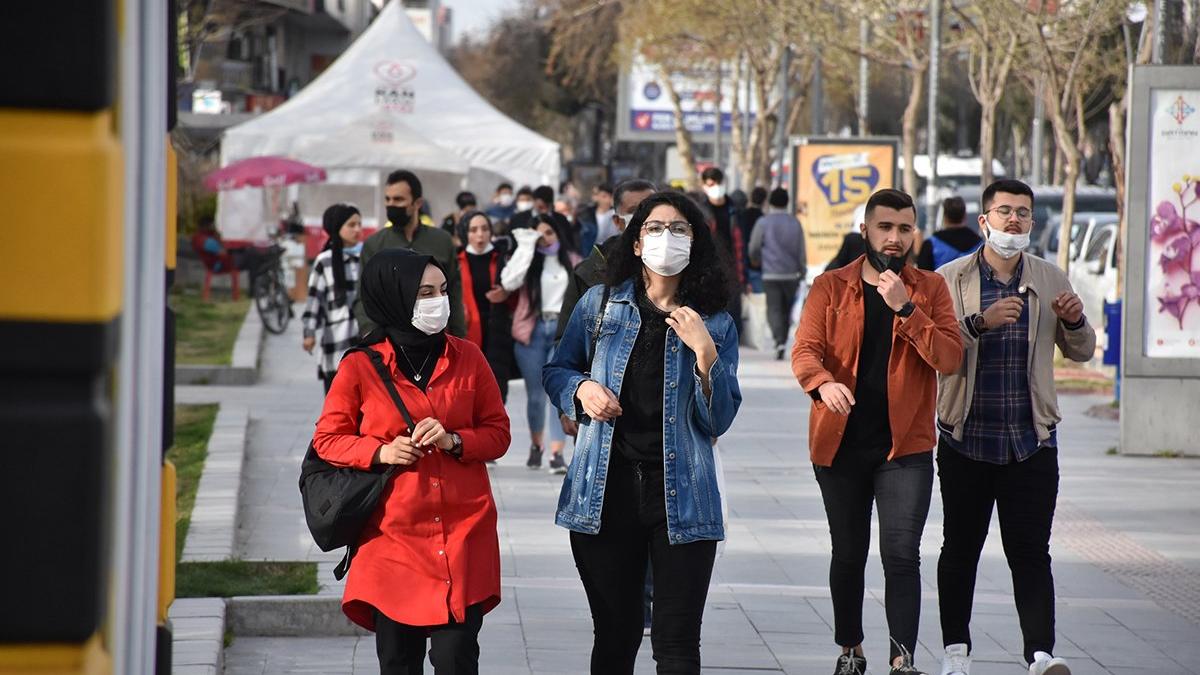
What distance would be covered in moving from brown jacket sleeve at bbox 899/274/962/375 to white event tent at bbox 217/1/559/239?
2342cm

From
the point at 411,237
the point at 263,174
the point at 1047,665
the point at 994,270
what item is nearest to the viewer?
the point at 1047,665

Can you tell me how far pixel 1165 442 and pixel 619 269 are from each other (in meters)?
8.54

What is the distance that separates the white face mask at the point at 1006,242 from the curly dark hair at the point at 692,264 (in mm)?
1342

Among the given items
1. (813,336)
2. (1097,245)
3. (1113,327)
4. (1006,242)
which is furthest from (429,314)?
(1097,245)

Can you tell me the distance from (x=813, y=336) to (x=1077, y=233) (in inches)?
906

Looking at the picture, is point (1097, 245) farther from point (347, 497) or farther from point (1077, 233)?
point (347, 497)

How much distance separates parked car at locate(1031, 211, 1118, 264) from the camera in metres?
25.9

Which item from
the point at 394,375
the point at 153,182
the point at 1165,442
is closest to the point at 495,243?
the point at 1165,442

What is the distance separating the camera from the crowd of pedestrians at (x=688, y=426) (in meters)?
4.82

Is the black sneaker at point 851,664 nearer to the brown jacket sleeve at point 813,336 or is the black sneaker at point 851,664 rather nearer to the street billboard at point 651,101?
the brown jacket sleeve at point 813,336

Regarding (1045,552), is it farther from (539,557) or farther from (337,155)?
(337,155)

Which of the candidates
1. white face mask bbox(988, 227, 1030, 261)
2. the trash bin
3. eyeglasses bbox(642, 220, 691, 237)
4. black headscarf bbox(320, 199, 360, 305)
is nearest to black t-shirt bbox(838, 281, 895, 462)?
white face mask bbox(988, 227, 1030, 261)

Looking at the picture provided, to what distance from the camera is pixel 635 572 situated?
5.00 m

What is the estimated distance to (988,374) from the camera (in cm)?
611
